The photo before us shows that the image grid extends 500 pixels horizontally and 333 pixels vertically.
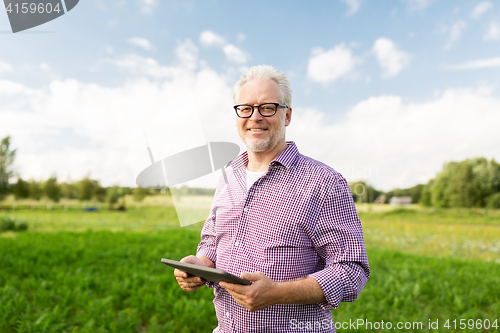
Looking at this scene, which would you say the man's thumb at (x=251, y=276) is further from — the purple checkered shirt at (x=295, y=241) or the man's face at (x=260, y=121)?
the man's face at (x=260, y=121)

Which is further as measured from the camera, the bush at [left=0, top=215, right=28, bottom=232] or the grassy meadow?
the bush at [left=0, top=215, right=28, bottom=232]

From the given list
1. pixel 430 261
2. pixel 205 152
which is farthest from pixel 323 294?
pixel 430 261

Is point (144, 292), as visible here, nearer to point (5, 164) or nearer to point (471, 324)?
point (471, 324)

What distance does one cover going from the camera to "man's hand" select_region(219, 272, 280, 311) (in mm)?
1271

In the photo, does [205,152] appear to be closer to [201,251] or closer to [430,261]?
[201,251]

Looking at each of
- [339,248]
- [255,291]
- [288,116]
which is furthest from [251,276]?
[288,116]

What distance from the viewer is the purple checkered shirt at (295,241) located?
1.45 m

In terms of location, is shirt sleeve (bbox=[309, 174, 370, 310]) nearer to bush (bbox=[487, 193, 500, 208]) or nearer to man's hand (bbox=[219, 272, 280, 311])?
man's hand (bbox=[219, 272, 280, 311])

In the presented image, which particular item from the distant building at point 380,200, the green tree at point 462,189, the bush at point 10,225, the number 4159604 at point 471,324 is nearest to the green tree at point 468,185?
the green tree at point 462,189

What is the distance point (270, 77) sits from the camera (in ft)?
5.39

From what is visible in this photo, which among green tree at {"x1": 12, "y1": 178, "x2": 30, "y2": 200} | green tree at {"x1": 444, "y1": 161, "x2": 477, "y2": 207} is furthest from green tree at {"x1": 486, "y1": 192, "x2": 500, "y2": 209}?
green tree at {"x1": 12, "y1": 178, "x2": 30, "y2": 200}

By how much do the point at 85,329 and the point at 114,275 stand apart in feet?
8.22

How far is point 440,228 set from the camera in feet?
64.1

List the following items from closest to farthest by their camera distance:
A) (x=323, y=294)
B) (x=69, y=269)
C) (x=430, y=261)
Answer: (x=323, y=294) < (x=69, y=269) < (x=430, y=261)
